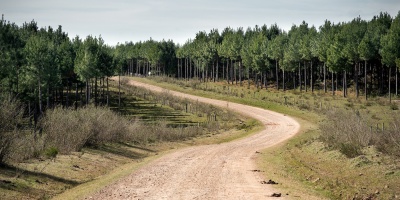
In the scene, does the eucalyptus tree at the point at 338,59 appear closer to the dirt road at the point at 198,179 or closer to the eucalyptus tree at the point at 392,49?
the eucalyptus tree at the point at 392,49

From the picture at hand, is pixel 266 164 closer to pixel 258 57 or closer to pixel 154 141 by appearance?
pixel 154 141

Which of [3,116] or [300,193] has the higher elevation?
[3,116]

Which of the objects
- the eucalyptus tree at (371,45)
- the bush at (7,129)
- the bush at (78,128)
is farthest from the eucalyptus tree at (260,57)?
the bush at (7,129)

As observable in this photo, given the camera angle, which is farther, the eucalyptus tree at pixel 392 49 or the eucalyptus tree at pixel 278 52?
the eucalyptus tree at pixel 278 52

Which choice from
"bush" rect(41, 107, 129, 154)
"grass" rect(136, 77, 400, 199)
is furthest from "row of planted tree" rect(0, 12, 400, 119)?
"grass" rect(136, 77, 400, 199)

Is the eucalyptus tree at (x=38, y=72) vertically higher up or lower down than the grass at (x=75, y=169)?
higher up

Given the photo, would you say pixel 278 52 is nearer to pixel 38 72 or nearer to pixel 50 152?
pixel 38 72

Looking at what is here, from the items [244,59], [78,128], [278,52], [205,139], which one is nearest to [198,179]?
[78,128]

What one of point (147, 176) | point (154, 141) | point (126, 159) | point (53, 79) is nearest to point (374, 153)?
point (147, 176)

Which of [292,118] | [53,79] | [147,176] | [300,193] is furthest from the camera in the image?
[53,79]

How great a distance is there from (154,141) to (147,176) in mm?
18807

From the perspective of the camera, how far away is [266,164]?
25.2m

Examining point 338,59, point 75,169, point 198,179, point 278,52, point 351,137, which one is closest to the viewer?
point 198,179

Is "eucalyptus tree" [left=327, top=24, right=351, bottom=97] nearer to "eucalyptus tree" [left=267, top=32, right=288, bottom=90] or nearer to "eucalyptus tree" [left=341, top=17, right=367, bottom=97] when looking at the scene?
"eucalyptus tree" [left=341, top=17, right=367, bottom=97]
